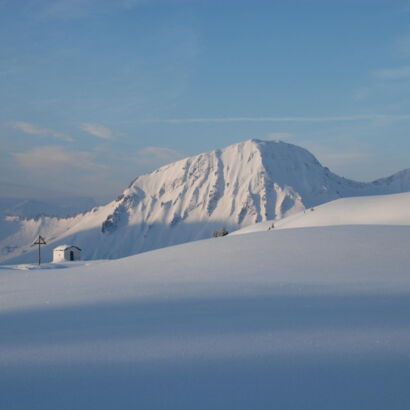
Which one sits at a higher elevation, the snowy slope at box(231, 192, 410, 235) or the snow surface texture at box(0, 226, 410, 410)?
the snowy slope at box(231, 192, 410, 235)

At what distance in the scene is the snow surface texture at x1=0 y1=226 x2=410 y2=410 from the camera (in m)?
5.92

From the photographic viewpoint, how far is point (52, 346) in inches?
312

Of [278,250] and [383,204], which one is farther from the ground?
[383,204]

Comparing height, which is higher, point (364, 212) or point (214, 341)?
point (364, 212)

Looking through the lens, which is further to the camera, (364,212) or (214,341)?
(364,212)

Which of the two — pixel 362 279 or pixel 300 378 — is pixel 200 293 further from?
pixel 300 378

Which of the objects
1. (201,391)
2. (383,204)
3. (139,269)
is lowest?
(201,391)

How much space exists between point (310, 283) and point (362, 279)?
5.78 ft

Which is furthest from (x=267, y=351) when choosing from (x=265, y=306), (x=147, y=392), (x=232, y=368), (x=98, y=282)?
(x=98, y=282)

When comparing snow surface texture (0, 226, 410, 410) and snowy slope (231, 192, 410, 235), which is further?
snowy slope (231, 192, 410, 235)

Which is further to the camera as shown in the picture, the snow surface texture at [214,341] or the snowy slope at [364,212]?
the snowy slope at [364,212]

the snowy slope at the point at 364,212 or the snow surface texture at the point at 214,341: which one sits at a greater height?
the snowy slope at the point at 364,212

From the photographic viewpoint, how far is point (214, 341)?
7.83m

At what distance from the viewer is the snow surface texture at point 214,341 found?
5.92m
